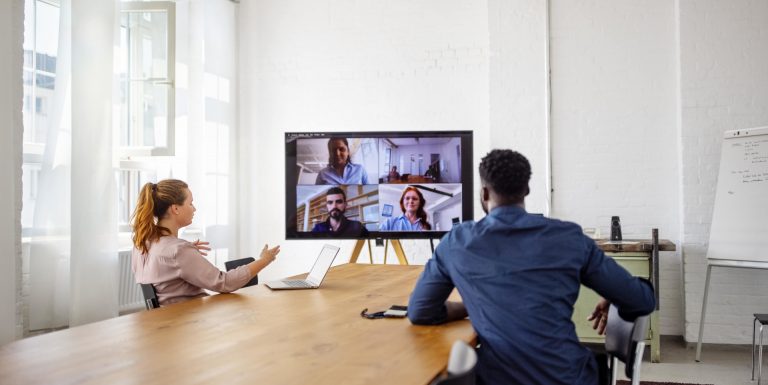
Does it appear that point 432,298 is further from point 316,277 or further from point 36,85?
point 36,85

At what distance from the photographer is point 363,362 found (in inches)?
68.6

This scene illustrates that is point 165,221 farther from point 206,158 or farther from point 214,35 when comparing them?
point 214,35

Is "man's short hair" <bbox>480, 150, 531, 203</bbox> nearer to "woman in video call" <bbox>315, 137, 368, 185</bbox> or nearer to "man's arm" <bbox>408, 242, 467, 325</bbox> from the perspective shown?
"man's arm" <bbox>408, 242, 467, 325</bbox>

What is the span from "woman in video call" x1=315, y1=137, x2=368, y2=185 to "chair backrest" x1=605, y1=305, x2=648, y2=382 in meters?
2.75

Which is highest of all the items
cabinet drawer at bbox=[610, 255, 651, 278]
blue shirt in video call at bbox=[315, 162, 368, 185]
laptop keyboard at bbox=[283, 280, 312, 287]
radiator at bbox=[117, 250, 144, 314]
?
blue shirt in video call at bbox=[315, 162, 368, 185]

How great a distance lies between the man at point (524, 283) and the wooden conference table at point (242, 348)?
5.8 inches

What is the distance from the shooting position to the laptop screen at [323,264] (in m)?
3.17

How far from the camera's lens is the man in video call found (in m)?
4.80

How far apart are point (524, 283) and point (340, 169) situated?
3.00 meters

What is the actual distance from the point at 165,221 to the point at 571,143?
11.6 feet

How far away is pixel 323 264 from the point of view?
3221 millimetres

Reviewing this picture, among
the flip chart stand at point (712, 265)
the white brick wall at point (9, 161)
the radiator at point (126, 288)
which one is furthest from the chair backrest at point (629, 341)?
the radiator at point (126, 288)

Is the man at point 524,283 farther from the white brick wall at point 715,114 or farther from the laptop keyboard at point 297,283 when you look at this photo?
the white brick wall at point 715,114

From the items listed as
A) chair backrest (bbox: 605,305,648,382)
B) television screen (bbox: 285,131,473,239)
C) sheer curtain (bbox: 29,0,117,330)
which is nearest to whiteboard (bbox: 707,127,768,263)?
television screen (bbox: 285,131,473,239)
